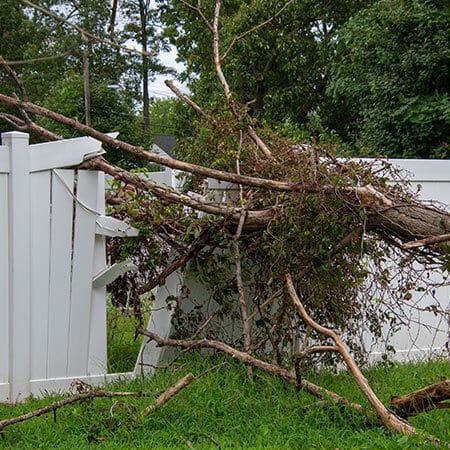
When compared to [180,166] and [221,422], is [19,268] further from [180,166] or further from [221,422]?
[221,422]

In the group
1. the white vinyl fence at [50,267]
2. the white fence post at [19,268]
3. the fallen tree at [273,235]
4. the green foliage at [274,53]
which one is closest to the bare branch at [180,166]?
the fallen tree at [273,235]

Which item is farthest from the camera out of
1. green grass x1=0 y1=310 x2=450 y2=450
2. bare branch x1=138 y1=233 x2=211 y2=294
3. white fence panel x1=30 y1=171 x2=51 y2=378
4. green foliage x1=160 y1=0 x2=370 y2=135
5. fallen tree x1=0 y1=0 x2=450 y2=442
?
green foliage x1=160 y1=0 x2=370 y2=135

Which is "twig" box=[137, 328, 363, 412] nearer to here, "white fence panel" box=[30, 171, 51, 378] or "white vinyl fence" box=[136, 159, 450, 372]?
"white fence panel" box=[30, 171, 51, 378]

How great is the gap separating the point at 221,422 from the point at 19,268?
5.81ft

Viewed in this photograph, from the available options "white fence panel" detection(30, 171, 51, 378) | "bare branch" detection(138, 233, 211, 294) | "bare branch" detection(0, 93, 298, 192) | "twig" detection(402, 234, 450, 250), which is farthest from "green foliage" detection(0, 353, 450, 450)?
"bare branch" detection(0, 93, 298, 192)

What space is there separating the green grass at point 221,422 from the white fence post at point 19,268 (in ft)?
0.74

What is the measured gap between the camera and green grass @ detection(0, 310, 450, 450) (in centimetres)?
407

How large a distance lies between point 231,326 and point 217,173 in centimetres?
129

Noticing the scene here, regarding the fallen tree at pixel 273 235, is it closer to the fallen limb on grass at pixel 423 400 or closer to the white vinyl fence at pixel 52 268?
the white vinyl fence at pixel 52 268

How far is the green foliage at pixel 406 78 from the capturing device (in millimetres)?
15039

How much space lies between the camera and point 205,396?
15.7 feet

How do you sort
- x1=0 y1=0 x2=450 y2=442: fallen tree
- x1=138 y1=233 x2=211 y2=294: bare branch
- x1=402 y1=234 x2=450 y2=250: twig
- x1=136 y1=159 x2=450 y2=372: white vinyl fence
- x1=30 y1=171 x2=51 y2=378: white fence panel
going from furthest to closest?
1. x1=136 y1=159 x2=450 y2=372: white vinyl fence
2. x1=138 y1=233 x2=211 y2=294: bare branch
3. x1=30 y1=171 x2=51 y2=378: white fence panel
4. x1=0 y1=0 x2=450 y2=442: fallen tree
5. x1=402 y1=234 x2=450 y2=250: twig

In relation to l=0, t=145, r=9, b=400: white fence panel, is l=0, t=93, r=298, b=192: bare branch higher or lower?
higher

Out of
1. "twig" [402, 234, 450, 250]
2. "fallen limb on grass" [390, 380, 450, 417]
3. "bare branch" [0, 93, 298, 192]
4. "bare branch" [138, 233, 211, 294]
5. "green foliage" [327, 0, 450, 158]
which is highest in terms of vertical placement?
"green foliage" [327, 0, 450, 158]
